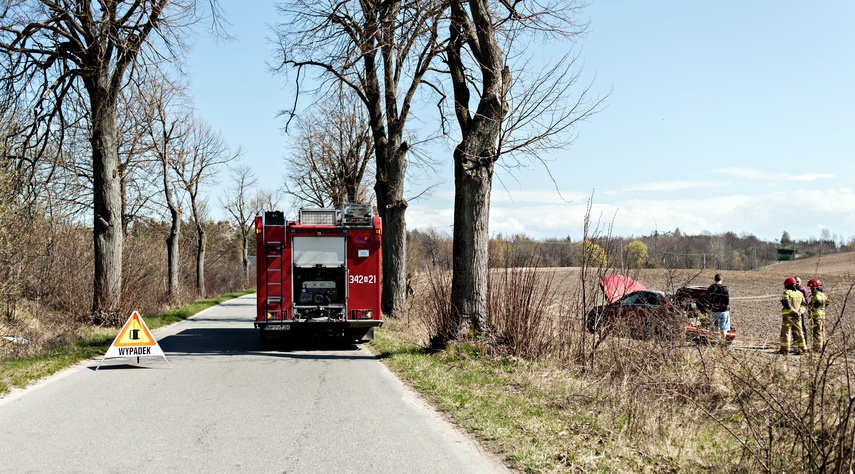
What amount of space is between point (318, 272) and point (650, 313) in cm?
827

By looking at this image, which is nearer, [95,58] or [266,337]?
[266,337]

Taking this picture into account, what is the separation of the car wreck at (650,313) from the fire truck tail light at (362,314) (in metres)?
6.02

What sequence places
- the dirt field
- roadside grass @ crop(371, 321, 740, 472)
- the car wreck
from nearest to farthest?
the dirt field
roadside grass @ crop(371, 321, 740, 472)
the car wreck

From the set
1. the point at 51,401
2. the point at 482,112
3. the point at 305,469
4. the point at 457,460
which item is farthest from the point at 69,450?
the point at 482,112

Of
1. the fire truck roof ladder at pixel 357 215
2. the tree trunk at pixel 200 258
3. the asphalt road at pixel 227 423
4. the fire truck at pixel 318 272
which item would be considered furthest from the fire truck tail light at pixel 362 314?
the tree trunk at pixel 200 258

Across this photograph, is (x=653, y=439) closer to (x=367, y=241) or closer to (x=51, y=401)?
(x=51, y=401)

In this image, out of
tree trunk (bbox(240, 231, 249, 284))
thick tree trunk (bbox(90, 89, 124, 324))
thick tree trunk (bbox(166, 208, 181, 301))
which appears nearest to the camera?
thick tree trunk (bbox(90, 89, 124, 324))

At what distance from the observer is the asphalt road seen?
6.08 m

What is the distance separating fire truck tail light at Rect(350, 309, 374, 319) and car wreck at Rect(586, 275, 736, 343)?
237 inches

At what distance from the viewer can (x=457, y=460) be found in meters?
6.28

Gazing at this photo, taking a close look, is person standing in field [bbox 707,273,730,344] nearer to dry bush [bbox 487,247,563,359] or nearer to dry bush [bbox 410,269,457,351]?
dry bush [bbox 487,247,563,359]

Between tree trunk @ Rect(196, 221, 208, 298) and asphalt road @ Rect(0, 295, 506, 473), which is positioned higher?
tree trunk @ Rect(196, 221, 208, 298)

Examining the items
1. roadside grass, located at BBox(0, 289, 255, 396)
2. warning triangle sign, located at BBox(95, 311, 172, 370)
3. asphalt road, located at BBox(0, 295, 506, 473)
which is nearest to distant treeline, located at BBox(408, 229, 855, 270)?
asphalt road, located at BBox(0, 295, 506, 473)

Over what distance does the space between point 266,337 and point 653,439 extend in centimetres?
1069
